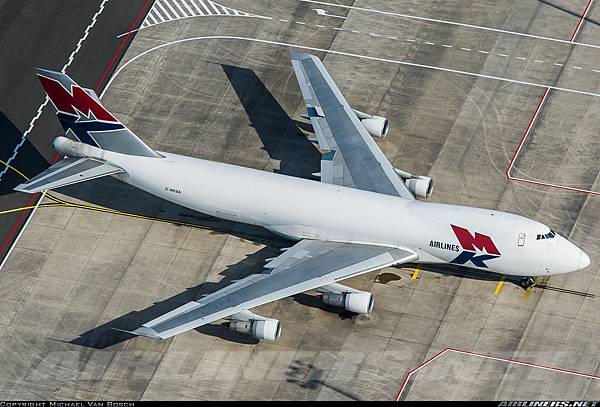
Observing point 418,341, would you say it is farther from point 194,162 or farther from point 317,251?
point 194,162

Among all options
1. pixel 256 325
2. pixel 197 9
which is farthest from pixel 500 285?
pixel 197 9

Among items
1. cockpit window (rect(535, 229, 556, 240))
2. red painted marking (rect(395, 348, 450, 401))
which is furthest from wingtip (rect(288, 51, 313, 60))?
red painted marking (rect(395, 348, 450, 401))

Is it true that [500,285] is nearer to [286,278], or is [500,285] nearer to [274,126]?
[286,278]

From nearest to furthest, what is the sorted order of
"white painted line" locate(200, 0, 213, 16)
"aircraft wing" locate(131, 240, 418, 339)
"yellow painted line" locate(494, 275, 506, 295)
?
1. "aircraft wing" locate(131, 240, 418, 339)
2. "yellow painted line" locate(494, 275, 506, 295)
3. "white painted line" locate(200, 0, 213, 16)

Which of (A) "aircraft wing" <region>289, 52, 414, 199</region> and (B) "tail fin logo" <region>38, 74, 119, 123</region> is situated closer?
(B) "tail fin logo" <region>38, 74, 119, 123</region>

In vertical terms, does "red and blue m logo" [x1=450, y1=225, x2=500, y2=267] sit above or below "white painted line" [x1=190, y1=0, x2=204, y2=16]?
below

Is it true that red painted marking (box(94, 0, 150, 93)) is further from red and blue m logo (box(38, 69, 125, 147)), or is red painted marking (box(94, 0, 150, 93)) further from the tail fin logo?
the tail fin logo

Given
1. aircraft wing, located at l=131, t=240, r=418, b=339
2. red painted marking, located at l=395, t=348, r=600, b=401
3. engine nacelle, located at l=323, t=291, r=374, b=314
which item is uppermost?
aircraft wing, located at l=131, t=240, r=418, b=339
